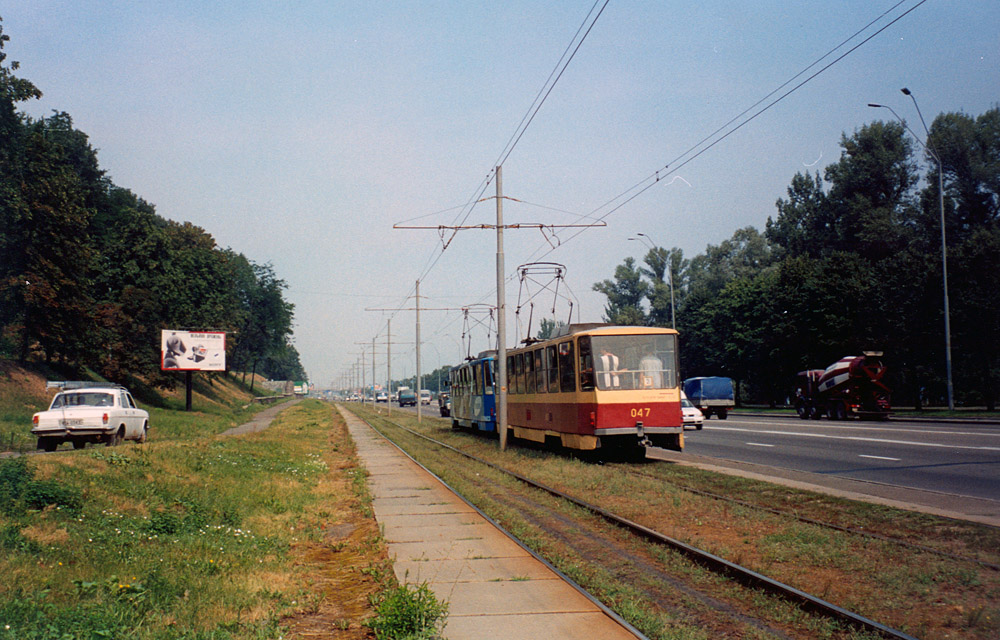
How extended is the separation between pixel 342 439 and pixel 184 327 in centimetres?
2640

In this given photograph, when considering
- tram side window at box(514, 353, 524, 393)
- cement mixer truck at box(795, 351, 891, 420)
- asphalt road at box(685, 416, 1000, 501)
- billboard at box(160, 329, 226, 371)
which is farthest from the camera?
billboard at box(160, 329, 226, 371)

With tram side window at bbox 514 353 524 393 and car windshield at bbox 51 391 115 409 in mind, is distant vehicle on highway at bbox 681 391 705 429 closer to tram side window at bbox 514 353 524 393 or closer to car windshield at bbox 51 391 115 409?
tram side window at bbox 514 353 524 393

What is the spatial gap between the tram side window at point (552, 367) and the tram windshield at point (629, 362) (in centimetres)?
196

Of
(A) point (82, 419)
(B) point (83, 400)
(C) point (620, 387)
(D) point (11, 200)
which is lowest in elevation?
(A) point (82, 419)

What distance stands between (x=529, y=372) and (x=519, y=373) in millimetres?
1436

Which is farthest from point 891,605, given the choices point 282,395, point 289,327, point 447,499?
point 282,395

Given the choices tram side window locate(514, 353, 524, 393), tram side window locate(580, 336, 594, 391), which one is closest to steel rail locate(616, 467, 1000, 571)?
tram side window locate(580, 336, 594, 391)

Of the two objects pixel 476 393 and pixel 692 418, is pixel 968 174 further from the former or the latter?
pixel 476 393

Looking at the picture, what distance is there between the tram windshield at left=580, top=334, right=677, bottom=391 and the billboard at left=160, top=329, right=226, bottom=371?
119 ft

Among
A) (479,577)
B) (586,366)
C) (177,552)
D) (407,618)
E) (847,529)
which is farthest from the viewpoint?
(586,366)

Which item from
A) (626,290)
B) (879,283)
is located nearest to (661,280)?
(626,290)

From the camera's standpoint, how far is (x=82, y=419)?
70.2 feet

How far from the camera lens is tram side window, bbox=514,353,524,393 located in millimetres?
25125

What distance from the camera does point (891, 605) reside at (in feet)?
22.5
